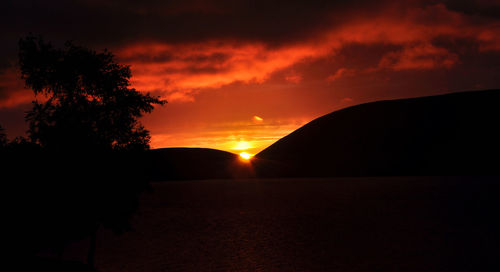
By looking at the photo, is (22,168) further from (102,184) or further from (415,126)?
(415,126)

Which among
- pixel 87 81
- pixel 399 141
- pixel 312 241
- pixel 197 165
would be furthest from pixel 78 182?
pixel 399 141

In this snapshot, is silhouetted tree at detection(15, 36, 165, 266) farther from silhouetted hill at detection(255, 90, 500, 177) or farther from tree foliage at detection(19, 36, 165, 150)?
silhouetted hill at detection(255, 90, 500, 177)

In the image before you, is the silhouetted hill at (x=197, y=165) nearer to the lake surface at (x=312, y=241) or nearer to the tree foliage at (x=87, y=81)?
the tree foliage at (x=87, y=81)

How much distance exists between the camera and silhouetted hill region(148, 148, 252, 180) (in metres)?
123

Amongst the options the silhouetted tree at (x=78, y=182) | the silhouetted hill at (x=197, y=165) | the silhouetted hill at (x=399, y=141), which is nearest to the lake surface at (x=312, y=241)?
the silhouetted tree at (x=78, y=182)

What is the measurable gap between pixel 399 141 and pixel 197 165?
70087 millimetres

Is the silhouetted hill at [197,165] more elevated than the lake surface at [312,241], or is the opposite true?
the silhouetted hill at [197,165]

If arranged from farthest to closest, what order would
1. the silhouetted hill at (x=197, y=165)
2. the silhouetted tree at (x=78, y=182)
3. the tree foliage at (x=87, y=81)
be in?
the silhouetted hill at (x=197, y=165), the tree foliage at (x=87, y=81), the silhouetted tree at (x=78, y=182)

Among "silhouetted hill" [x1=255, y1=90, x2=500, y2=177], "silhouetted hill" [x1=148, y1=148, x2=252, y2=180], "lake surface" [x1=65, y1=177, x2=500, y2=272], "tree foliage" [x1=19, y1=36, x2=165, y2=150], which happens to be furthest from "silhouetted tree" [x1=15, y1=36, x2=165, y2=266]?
"silhouetted hill" [x1=255, y1=90, x2=500, y2=177]

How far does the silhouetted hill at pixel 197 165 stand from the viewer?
404ft

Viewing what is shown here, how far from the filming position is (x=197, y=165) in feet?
444

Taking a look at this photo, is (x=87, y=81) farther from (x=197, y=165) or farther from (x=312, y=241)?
(x=197, y=165)

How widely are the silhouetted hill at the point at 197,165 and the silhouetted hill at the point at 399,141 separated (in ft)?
28.7

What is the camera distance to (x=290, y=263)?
16.8 metres
